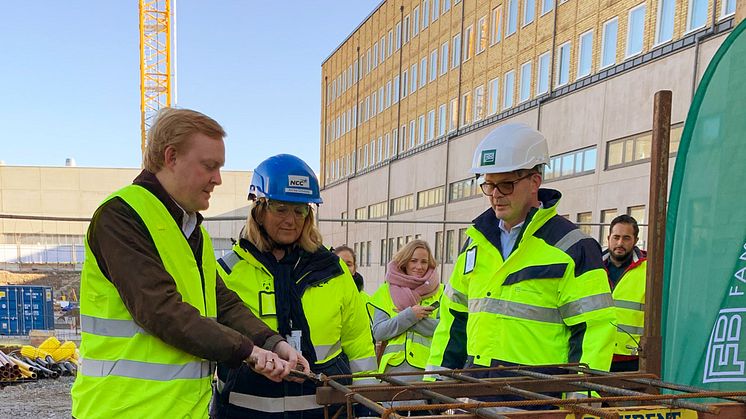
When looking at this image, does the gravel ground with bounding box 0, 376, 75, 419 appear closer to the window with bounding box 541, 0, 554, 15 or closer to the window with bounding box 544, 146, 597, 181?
the window with bounding box 544, 146, 597, 181

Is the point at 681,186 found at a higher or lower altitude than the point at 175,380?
higher

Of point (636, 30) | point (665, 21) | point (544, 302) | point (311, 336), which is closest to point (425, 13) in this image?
point (636, 30)

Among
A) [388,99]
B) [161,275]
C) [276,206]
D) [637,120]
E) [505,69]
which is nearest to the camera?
[161,275]

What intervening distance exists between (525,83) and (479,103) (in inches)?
132

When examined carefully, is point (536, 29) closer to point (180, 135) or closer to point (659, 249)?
point (659, 249)

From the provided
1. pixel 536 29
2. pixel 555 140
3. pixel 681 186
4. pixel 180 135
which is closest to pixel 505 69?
pixel 536 29

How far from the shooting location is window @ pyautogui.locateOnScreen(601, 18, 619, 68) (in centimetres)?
1576

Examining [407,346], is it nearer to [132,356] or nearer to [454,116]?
[132,356]

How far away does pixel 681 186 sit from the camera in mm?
2873

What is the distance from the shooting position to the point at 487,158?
2.62 meters

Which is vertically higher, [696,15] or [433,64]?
[433,64]

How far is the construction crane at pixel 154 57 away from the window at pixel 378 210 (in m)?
23.4

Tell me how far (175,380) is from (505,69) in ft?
68.9

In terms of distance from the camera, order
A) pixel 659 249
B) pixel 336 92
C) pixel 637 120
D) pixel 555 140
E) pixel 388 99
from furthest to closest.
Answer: pixel 336 92 < pixel 388 99 < pixel 555 140 < pixel 637 120 < pixel 659 249
